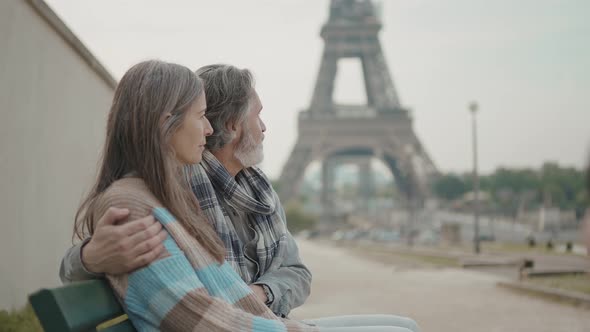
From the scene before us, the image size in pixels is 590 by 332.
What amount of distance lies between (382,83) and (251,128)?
164 ft

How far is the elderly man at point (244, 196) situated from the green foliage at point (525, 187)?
6112cm

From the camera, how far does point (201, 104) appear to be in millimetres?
1842

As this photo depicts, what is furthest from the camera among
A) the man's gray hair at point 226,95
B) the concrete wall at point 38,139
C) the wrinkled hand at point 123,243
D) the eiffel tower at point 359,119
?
the eiffel tower at point 359,119

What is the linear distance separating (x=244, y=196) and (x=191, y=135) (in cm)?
49

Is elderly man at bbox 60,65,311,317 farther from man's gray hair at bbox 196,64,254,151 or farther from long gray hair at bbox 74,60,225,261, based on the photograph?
long gray hair at bbox 74,60,225,261

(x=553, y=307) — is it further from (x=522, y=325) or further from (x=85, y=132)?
(x=85, y=132)

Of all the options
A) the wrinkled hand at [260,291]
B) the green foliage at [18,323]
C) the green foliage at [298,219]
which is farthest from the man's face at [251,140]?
the green foliage at [298,219]

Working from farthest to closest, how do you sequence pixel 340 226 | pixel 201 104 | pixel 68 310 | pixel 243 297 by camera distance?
pixel 340 226
pixel 201 104
pixel 243 297
pixel 68 310

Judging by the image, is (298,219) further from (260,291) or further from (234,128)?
(260,291)

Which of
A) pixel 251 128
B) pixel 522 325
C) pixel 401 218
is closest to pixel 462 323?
pixel 522 325

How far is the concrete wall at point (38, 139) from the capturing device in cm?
505

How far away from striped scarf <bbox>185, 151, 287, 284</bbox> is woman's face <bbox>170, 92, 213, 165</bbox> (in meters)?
0.29

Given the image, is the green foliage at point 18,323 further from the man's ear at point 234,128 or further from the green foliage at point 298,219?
the green foliage at point 298,219

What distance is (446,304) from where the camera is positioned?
7.84m
